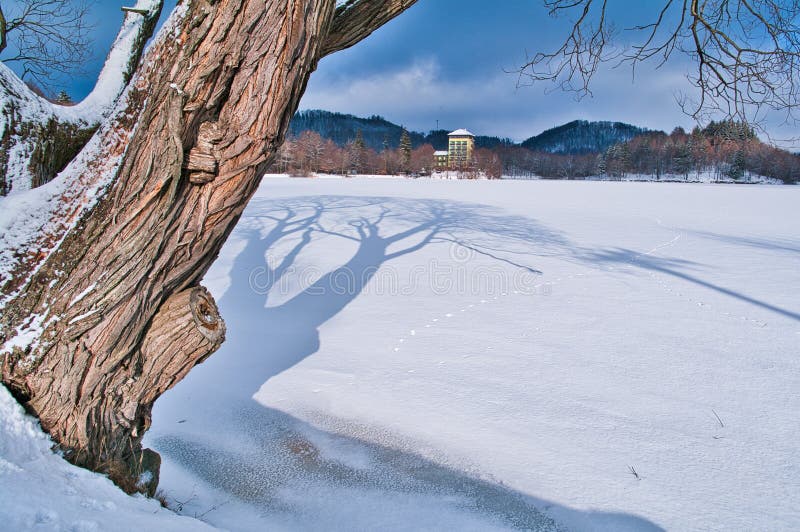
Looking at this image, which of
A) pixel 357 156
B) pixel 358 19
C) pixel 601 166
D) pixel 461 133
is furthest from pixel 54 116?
pixel 461 133

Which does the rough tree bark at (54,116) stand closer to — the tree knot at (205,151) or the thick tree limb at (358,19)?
the tree knot at (205,151)

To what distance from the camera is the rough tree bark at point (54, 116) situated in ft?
6.20

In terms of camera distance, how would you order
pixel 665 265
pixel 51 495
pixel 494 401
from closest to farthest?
1. pixel 51 495
2. pixel 494 401
3. pixel 665 265

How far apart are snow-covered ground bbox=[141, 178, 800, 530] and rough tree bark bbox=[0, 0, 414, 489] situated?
121 centimetres

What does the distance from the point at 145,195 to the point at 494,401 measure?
3.23 metres

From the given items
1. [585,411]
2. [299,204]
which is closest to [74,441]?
[585,411]

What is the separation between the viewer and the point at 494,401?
392 centimetres

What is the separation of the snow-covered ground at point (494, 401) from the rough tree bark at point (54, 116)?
201 centimetres

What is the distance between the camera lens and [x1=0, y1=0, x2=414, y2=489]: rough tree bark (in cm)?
182

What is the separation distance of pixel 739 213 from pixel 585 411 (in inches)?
779

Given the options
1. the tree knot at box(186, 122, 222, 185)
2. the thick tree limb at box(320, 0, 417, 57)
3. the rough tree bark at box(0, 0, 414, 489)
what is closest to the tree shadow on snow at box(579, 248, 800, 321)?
the thick tree limb at box(320, 0, 417, 57)

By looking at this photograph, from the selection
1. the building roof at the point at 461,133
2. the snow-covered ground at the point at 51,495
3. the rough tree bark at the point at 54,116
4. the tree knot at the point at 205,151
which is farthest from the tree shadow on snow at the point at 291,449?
the building roof at the point at 461,133

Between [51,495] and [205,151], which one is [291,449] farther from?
[205,151]

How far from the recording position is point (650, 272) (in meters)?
8.26
